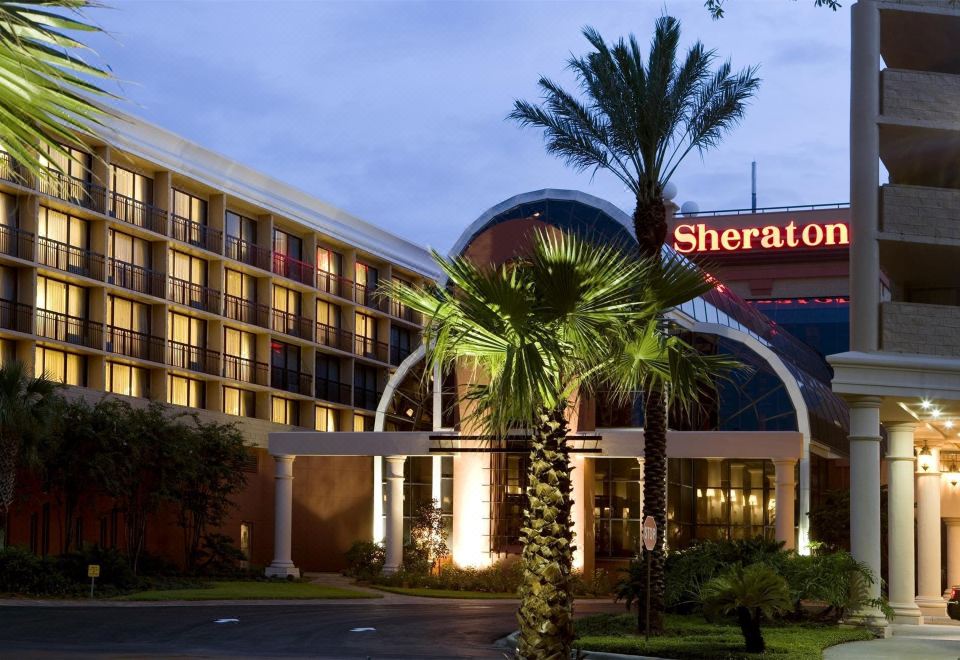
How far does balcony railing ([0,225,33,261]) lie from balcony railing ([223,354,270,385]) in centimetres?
1368

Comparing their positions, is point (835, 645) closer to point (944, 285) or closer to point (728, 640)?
point (728, 640)

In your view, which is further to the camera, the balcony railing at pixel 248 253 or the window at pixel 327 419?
the window at pixel 327 419

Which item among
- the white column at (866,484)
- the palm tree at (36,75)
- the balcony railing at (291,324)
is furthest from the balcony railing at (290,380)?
the palm tree at (36,75)

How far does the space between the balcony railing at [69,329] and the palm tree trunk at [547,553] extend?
3863 cm

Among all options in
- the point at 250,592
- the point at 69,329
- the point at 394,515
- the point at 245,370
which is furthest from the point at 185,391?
the point at 250,592

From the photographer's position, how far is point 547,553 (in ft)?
53.5

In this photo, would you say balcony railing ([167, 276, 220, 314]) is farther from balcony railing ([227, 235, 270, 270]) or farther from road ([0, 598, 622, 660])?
road ([0, 598, 622, 660])

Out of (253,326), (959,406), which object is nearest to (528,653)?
(959,406)

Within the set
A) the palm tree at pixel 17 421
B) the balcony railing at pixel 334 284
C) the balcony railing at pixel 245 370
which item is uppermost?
the balcony railing at pixel 334 284

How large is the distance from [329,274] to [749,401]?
98.3 feet

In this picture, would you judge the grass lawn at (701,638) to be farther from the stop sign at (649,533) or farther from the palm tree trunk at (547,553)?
the palm tree trunk at (547,553)

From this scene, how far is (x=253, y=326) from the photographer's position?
212 feet

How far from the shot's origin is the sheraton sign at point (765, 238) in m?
80.6

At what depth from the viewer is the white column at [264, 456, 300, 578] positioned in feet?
163
